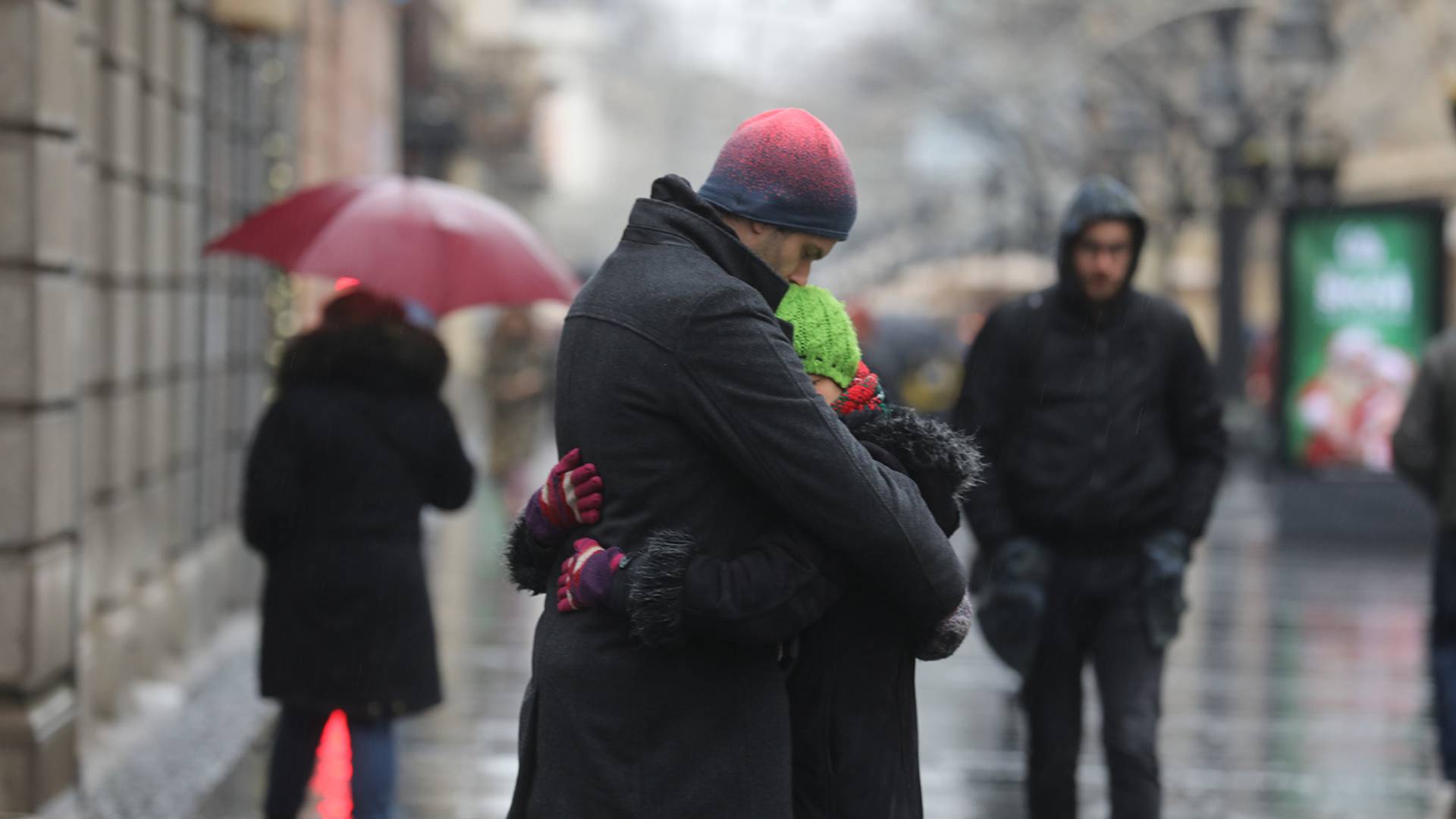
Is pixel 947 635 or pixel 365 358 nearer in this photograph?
pixel 947 635

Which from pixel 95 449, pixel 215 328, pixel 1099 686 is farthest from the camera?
pixel 215 328

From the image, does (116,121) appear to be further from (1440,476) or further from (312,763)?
(1440,476)

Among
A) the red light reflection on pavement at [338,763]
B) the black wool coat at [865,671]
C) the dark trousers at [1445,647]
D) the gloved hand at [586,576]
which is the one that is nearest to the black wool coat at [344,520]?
the red light reflection on pavement at [338,763]

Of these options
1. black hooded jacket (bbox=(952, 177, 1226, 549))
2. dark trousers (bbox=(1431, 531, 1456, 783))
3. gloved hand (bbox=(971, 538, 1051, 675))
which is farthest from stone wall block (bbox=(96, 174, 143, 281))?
dark trousers (bbox=(1431, 531, 1456, 783))

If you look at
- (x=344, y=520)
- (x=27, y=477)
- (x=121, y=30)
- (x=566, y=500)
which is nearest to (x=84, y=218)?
(x=27, y=477)

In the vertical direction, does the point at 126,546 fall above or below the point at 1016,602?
below

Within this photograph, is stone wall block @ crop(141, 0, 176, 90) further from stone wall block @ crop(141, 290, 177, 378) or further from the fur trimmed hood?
the fur trimmed hood

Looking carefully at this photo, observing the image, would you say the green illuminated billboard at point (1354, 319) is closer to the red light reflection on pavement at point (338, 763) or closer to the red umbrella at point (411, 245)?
the red umbrella at point (411, 245)

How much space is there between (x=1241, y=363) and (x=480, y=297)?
20.9 meters

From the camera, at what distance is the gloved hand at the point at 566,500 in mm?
3109

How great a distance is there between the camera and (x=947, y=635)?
10.6 ft

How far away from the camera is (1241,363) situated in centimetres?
2600

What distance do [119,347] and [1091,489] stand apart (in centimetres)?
457

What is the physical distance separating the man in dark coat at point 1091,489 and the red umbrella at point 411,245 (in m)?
1.44
